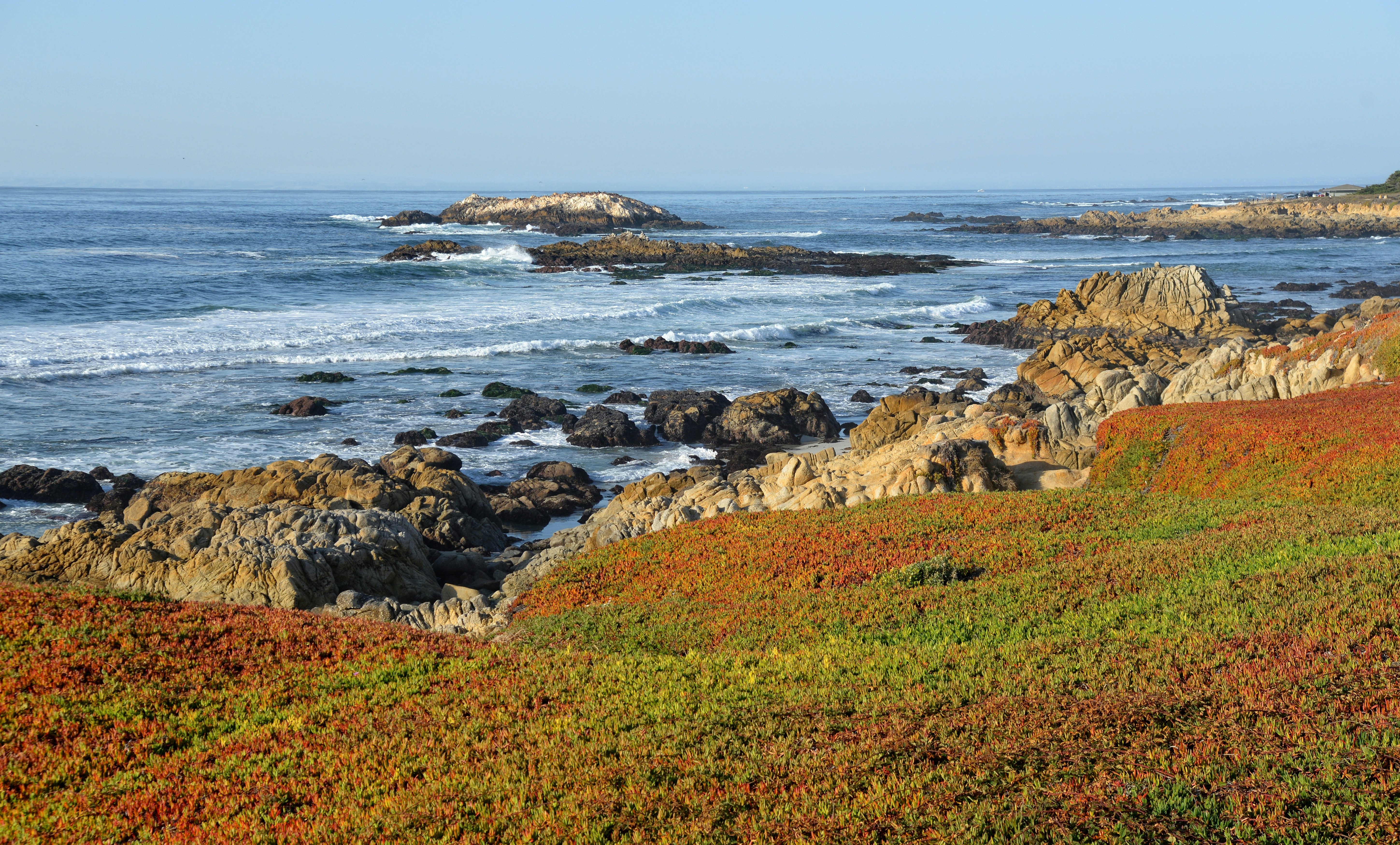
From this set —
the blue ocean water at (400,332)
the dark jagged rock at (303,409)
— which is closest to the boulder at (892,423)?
the blue ocean water at (400,332)

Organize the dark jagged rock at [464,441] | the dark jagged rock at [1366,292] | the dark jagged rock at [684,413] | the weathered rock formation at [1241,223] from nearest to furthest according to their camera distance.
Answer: the dark jagged rock at [464,441], the dark jagged rock at [684,413], the dark jagged rock at [1366,292], the weathered rock formation at [1241,223]

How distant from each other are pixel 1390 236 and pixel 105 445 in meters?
128

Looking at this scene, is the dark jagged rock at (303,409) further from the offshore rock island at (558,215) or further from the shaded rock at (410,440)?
the offshore rock island at (558,215)

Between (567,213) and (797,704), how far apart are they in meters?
144

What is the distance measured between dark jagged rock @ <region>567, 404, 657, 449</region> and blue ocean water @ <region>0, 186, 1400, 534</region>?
2.08ft

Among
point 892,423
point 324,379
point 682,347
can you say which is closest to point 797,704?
point 892,423

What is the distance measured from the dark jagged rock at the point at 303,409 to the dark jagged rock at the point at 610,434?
30.2 ft

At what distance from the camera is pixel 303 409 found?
33406 mm

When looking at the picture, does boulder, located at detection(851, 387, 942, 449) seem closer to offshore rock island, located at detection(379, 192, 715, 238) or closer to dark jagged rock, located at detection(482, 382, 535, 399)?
dark jagged rock, located at detection(482, 382, 535, 399)

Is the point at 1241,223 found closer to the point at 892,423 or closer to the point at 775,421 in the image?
the point at 775,421

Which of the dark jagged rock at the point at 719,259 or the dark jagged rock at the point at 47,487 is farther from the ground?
the dark jagged rock at the point at 719,259

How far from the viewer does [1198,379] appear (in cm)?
2538

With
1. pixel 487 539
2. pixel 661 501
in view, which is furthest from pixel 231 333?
pixel 661 501

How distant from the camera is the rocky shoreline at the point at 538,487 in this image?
15.7m
